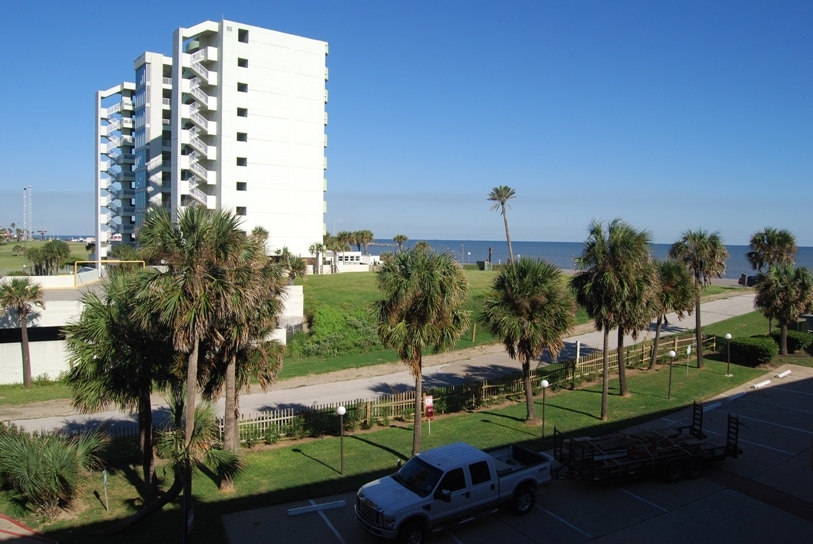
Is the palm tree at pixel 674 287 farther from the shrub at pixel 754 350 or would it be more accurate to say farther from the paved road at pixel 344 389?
the paved road at pixel 344 389

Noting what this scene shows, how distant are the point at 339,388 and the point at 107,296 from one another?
46.2ft

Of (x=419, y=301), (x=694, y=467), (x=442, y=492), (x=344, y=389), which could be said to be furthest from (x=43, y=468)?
(x=694, y=467)

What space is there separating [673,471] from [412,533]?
7754mm

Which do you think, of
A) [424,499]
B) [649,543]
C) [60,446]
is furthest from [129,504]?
[649,543]

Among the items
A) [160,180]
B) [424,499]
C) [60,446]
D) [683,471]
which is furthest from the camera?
[160,180]

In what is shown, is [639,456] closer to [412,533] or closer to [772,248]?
[412,533]

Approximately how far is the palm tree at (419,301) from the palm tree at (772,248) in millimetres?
→ 29404

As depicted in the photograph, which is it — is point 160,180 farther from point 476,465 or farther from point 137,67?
point 476,465

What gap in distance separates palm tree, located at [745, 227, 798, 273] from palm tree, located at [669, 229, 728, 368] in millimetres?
9365

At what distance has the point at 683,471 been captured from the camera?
15.8 meters

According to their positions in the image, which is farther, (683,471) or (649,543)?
(683,471)

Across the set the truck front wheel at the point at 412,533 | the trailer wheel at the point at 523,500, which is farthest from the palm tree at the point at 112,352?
the trailer wheel at the point at 523,500

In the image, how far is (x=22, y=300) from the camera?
2691 cm

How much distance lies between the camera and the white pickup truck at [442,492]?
11836mm
